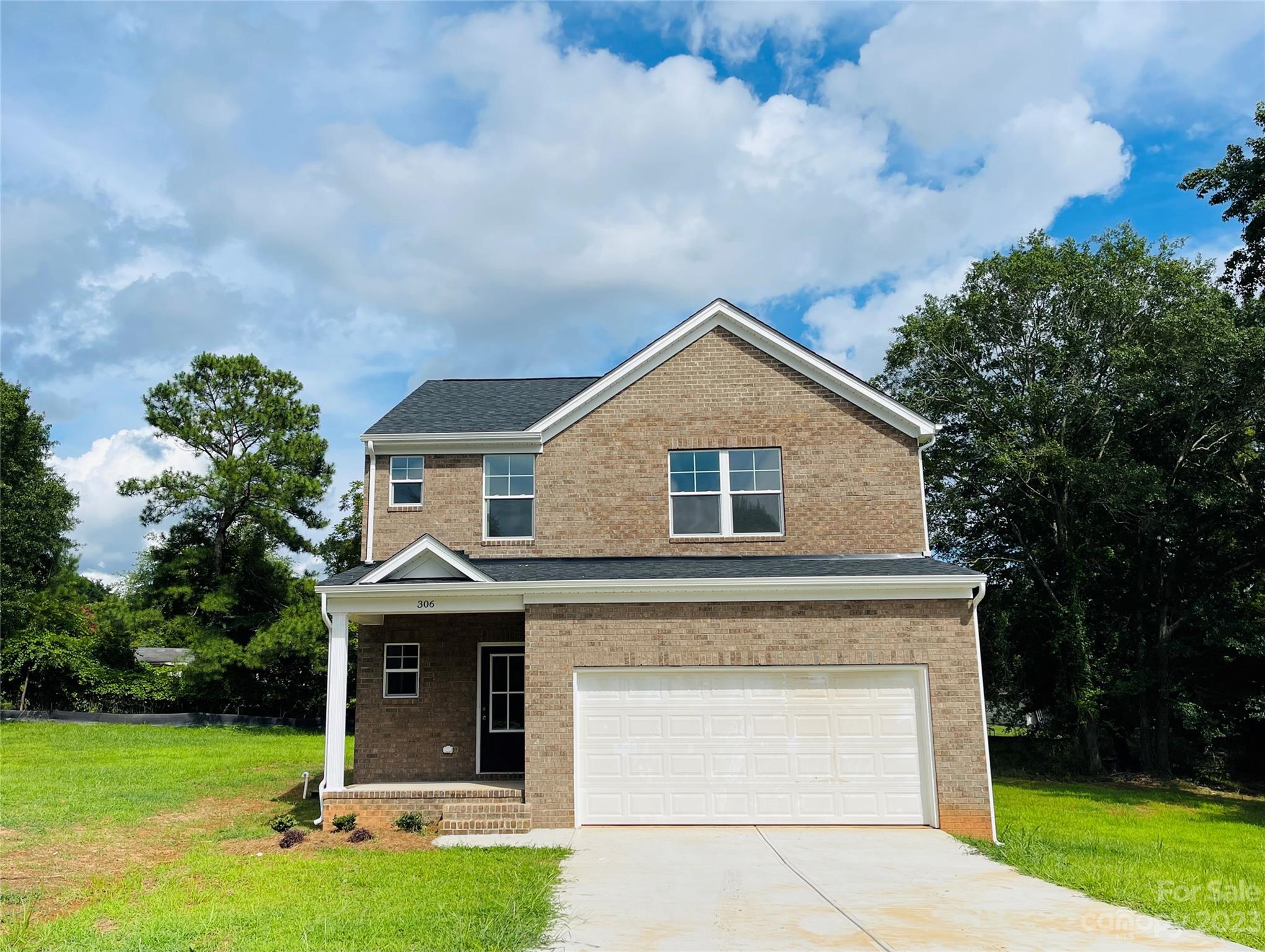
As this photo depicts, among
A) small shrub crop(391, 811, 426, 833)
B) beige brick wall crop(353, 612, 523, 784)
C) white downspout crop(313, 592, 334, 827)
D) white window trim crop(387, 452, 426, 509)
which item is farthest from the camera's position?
white window trim crop(387, 452, 426, 509)

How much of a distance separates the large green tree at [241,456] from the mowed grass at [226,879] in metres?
17.0

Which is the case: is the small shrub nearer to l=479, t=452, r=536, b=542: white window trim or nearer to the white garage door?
the white garage door

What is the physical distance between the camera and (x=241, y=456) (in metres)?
35.4

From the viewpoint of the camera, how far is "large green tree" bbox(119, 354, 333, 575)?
34375 millimetres

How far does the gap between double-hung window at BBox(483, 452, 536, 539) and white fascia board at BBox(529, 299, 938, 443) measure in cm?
77

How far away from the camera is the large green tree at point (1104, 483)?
23594mm

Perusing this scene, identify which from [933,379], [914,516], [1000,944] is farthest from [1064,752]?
[1000,944]

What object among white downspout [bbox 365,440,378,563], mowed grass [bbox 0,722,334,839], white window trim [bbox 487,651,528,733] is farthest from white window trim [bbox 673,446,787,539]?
mowed grass [bbox 0,722,334,839]

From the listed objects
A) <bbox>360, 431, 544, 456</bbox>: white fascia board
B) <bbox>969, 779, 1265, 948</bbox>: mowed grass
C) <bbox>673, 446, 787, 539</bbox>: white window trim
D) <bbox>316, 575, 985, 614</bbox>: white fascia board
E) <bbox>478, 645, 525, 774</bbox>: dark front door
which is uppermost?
<bbox>360, 431, 544, 456</bbox>: white fascia board

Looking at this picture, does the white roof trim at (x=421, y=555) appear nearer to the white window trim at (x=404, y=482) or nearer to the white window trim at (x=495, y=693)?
the white window trim at (x=495, y=693)

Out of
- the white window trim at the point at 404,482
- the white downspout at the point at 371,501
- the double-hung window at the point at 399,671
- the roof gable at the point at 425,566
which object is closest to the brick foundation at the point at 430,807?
the double-hung window at the point at 399,671

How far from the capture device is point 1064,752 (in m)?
26.7

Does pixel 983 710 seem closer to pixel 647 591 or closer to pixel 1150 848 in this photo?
pixel 1150 848

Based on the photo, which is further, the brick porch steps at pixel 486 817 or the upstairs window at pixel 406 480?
the upstairs window at pixel 406 480
